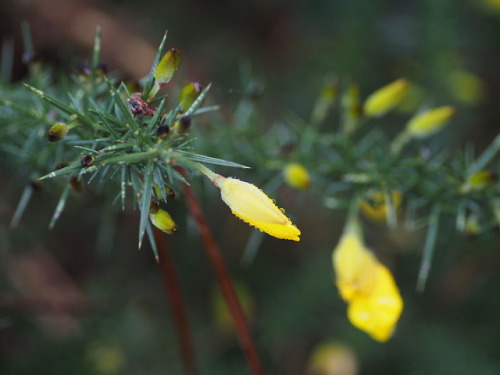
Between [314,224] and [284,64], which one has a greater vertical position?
[284,64]

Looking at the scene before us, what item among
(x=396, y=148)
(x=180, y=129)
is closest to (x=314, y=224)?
(x=396, y=148)

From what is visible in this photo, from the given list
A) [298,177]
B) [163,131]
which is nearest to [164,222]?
[163,131]

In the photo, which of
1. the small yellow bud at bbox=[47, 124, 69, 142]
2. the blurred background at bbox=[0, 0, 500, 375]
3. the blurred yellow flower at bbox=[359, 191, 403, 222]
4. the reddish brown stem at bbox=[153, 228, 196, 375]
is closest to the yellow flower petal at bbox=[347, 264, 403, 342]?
the blurred yellow flower at bbox=[359, 191, 403, 222]

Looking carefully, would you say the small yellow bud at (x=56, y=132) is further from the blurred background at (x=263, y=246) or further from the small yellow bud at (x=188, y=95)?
the blurred background at (x=263, y=246)

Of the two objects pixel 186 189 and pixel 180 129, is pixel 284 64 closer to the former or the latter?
pixel 186 189

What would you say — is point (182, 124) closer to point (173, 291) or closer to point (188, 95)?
point (188, 95)

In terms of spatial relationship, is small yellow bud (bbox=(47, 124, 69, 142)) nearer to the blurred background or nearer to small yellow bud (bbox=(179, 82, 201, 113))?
small yellow bud (bbox=(179, 82, 201, 113))

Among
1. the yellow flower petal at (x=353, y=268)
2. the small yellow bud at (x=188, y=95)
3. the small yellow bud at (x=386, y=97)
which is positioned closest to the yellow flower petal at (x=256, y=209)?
the small yellow bud at (x=188, y=95)
